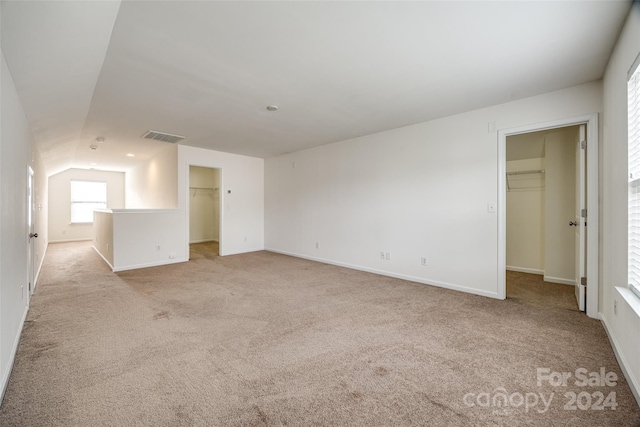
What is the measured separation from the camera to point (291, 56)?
237cm

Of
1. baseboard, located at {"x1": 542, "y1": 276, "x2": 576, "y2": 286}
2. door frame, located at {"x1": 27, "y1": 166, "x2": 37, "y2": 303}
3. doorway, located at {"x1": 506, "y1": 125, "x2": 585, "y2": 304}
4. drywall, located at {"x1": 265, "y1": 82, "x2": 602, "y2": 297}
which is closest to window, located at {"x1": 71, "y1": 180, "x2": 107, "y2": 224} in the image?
door frame, located at {"x1": 27, "y1": 166, "x2": 37, "y2": 303}

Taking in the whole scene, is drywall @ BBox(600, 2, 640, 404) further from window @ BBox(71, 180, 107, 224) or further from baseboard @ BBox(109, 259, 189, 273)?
window @ BBox(71, 180, 107, 224)

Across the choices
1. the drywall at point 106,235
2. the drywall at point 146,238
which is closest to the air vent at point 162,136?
the drywall at point 146,238

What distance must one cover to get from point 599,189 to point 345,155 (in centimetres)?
357

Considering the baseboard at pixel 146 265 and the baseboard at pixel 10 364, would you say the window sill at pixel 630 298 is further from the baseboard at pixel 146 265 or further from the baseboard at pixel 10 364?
the baseboard at pixel 146 265

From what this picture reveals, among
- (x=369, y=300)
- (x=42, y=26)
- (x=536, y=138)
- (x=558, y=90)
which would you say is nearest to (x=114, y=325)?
(x=42, y=26)

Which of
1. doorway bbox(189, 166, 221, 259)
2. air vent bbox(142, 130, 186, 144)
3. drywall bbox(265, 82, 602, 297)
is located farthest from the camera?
doorway bbox(189, 166, 221, 259)

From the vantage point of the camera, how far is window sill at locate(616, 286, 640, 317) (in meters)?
1.73

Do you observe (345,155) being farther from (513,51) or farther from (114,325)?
(114,325)

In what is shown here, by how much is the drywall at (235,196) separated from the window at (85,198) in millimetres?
6192

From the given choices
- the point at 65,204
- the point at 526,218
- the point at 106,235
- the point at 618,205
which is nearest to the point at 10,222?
the point at 106,235

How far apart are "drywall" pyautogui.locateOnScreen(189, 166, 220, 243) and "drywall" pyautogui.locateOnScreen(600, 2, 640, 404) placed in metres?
8.51

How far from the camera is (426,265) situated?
13.6 feet

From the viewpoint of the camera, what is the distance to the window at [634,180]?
1853mm
